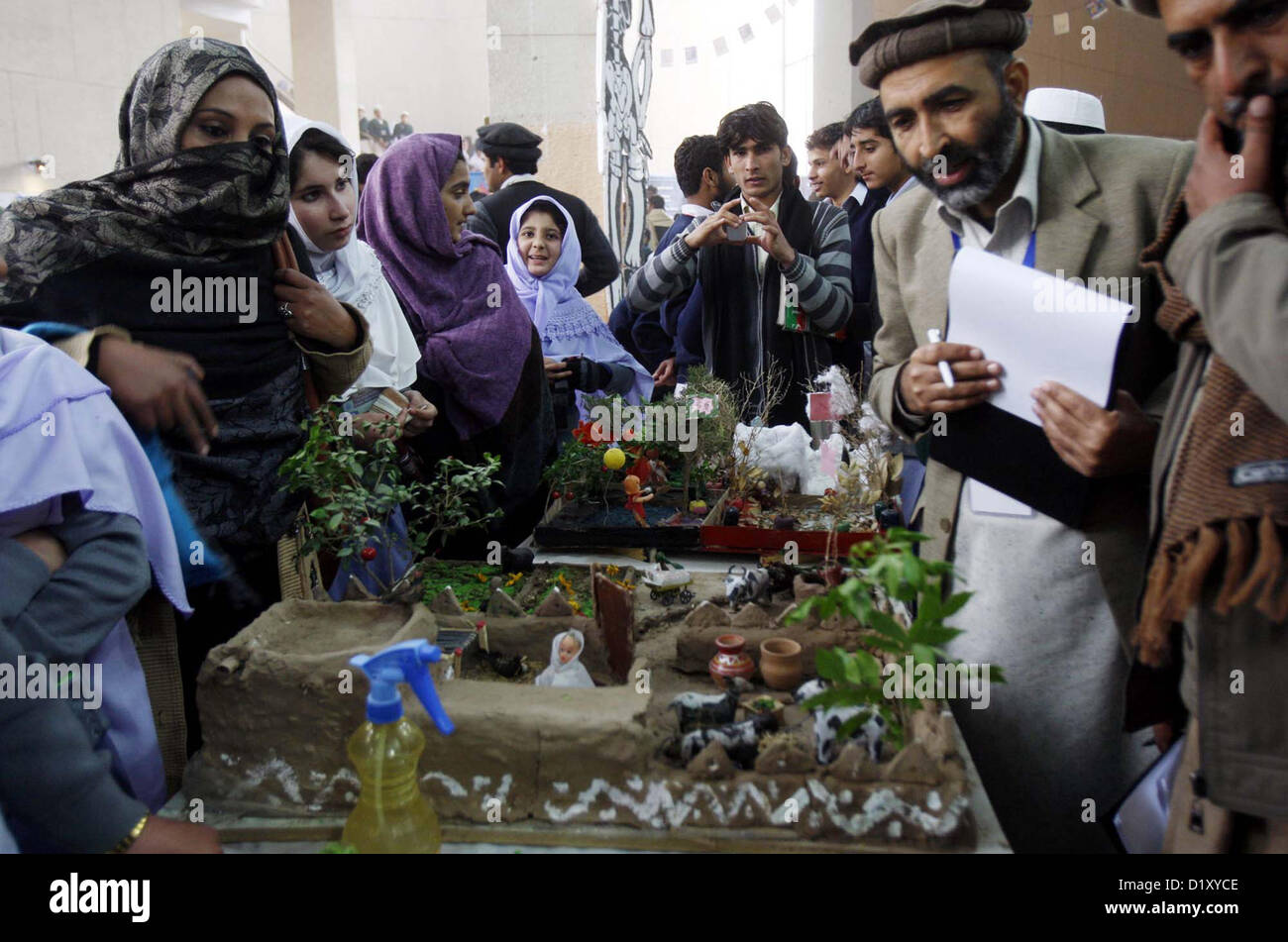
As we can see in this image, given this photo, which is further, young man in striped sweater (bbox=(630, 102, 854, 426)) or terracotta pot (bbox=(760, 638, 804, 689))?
young man in striped sweater (bbox=(630, 102, 854, 426))

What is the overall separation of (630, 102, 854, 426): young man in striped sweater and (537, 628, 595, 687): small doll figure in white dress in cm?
210

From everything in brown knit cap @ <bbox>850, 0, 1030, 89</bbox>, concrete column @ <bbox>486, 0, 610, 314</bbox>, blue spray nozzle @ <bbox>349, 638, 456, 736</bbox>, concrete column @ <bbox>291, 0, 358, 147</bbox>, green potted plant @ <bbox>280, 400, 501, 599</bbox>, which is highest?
concrete column @ <bbox>291, 0, 358, 147</bbox>

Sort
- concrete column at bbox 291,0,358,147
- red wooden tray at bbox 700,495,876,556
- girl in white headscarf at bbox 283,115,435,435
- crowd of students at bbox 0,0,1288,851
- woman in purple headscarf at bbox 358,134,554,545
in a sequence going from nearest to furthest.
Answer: crowd of students at bbox 0,0,1288,851 < red wooden tray at bbox 700,495,876,556 < girl in white headscarf at bbox 283,115,435,435 < woman in purple headscarf at bbox 358,134,554,545 < concrete column at bbox 291,0,358,147

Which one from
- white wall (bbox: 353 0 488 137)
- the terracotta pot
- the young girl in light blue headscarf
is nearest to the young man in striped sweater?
the young girl in light blue headscarf

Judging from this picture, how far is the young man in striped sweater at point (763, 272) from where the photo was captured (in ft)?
11.8

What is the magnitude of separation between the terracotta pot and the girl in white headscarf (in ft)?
4.24

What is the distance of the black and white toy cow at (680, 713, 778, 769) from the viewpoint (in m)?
1.43

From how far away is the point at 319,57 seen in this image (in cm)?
1296

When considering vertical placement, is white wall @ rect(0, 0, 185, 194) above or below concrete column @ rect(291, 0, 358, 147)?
below

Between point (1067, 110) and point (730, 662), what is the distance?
2354 millimetres

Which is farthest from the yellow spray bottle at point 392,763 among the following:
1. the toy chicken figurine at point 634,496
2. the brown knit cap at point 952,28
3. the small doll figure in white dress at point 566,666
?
the toy chicken figurine at point 634,496

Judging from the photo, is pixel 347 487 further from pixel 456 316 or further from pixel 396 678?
pixel 456 316

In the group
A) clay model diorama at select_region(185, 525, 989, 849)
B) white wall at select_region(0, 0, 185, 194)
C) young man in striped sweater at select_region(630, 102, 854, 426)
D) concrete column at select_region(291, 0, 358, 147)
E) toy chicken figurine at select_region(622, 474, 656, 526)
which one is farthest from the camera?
concrete column at select_region(291, 0, 358, 147)

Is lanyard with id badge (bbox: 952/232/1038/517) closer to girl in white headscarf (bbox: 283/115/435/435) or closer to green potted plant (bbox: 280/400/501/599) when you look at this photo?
green potted plant (bbox: 280/400/501/599)
